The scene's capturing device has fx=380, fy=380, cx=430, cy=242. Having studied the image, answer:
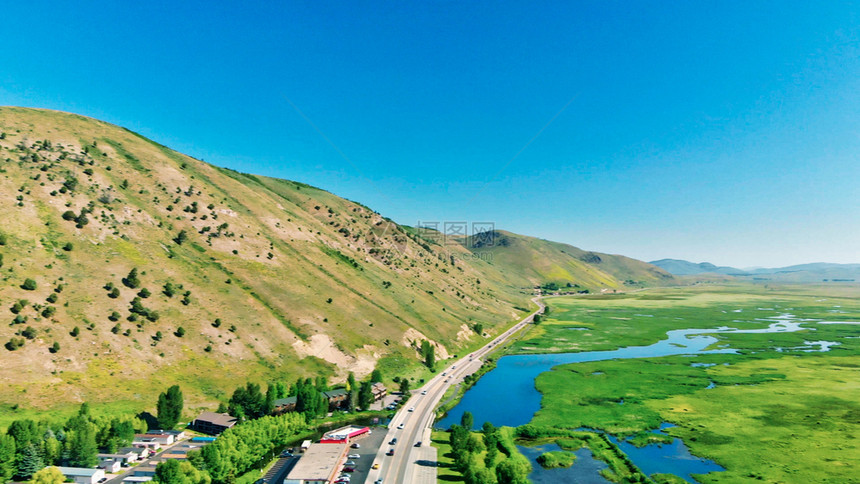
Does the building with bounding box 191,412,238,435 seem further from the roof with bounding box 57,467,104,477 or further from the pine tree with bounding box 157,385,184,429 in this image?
the roof with bounding box 57,467,104,477

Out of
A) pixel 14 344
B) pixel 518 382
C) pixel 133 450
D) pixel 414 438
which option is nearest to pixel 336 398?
pixel 414 438

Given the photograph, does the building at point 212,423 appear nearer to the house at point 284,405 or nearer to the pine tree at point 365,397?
the house at point 284,405

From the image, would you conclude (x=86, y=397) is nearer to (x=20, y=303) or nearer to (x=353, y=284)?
(x=20, y=303)

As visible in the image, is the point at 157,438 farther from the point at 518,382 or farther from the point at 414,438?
the point at 518,382

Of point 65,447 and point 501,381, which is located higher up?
point 65,447

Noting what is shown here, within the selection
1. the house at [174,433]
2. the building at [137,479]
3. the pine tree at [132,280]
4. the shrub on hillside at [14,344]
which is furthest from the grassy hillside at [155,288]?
the building at [137,479]

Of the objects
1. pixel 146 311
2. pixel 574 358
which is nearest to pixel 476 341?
pixel 574 358
